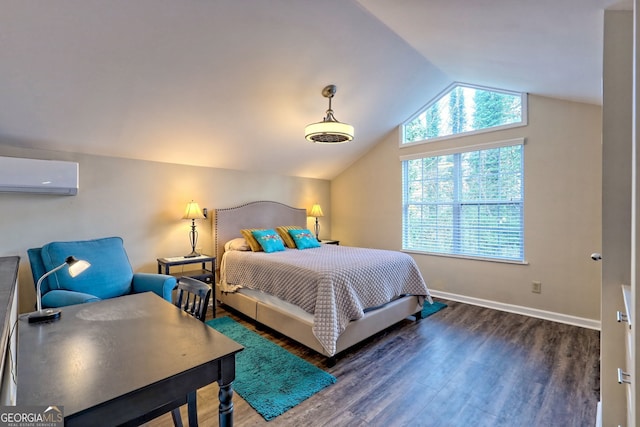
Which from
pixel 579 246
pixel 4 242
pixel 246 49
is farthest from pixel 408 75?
pixel 4 242

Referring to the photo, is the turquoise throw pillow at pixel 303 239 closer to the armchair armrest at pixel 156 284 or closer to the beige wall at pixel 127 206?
the beige wall at pixel 127 206

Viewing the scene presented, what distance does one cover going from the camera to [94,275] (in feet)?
8.80

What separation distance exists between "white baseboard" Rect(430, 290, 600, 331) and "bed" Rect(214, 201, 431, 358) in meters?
1.06

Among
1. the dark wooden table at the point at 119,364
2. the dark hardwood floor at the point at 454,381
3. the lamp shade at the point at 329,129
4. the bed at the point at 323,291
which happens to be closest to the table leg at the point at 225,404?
the dark wooden table at the point at 119,364

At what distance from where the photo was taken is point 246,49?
2.57 metres

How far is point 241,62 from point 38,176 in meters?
2.12

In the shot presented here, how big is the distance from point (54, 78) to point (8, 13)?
552 millimetres

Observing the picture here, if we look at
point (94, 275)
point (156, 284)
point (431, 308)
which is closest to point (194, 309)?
point (156, 284)

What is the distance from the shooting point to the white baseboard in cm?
319

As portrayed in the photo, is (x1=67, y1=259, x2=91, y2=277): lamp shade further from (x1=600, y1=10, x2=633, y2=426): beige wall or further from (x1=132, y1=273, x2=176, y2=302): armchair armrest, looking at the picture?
(x1=600, y1=10, x2=633, y2=426): beige wall

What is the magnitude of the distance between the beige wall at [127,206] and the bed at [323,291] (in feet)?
1.54

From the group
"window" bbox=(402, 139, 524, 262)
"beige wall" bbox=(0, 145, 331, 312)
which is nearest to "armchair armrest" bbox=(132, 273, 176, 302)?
"beige wall" bbox=(0, 145, 331, 312)

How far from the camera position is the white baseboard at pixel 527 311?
3193mm

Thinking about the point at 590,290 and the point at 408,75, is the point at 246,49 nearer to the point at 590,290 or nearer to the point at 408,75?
the point at 408,75
